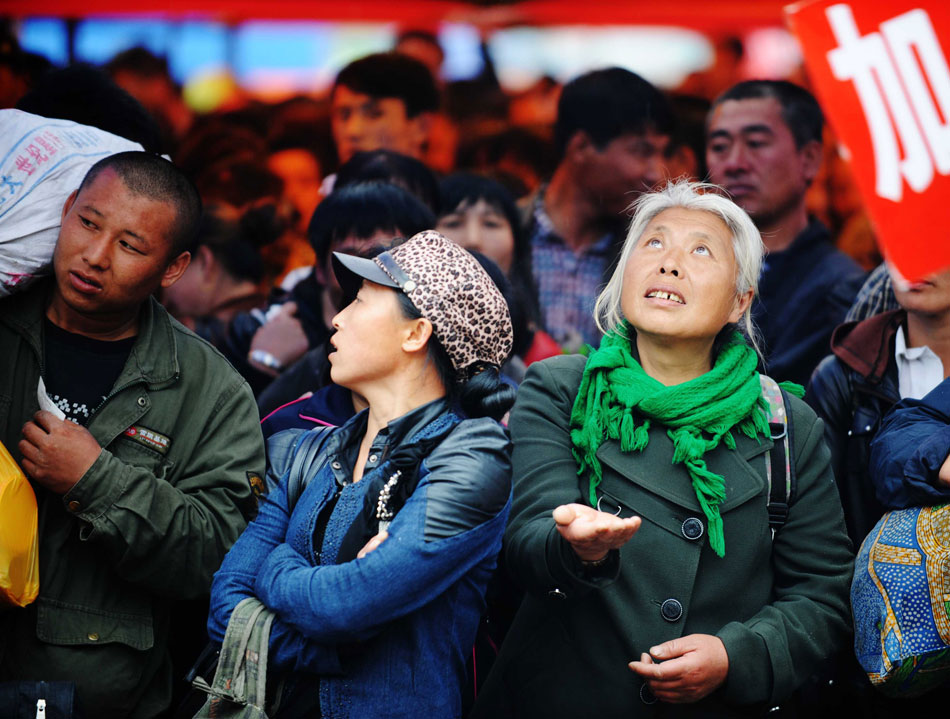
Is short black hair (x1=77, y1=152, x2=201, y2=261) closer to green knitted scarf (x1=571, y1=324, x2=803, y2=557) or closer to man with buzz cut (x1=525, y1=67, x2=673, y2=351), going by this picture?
green knitted scarf (x1=571, y1=324, x2=803, y2=557)

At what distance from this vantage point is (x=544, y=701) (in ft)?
9.73

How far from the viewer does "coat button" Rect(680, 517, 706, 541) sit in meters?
2.94

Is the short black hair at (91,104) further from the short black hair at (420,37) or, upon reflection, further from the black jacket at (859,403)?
the black jacket at (859,403)

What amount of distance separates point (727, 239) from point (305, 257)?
3076mm

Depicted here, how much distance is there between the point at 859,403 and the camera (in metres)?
3.71

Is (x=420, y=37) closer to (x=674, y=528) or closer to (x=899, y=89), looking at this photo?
(x=899, y=89)

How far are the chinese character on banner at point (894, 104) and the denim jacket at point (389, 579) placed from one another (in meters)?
1.12

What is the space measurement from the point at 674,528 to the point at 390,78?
3499mm

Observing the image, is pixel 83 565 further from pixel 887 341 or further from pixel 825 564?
pixel 887 341

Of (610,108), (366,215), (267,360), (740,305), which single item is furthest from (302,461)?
(610,108)

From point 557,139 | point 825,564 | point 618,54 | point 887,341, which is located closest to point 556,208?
point 557,139

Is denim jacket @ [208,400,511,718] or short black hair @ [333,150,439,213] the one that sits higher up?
short black hair @ [333,150,439,213]

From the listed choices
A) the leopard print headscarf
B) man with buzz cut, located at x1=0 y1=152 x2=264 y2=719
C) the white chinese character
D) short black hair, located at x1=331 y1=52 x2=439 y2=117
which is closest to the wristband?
man with buzz cut, located at x1=0 y1=152 x2=264 y2=719

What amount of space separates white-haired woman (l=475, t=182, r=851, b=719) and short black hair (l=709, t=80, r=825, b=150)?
2.33 meters
